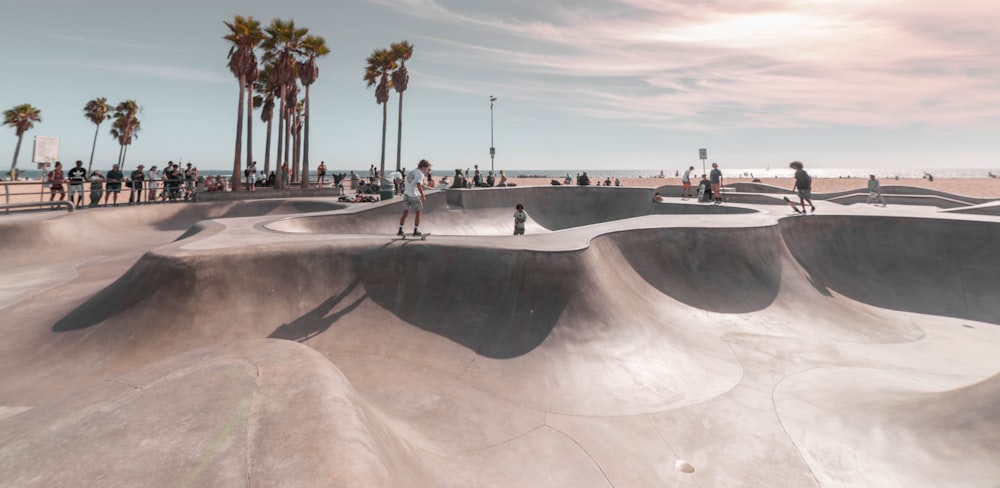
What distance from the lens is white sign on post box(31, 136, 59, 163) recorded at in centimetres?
1614

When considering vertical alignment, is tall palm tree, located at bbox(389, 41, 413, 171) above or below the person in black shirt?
above

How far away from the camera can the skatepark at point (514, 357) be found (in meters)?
2.91

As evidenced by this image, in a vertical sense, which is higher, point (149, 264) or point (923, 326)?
point (149, 264)

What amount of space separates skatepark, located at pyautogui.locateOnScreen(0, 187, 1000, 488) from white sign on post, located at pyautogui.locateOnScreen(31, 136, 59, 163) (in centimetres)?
671

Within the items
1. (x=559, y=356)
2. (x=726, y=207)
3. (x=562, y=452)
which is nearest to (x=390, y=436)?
(x=562, y=452)

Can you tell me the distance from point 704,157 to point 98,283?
22923 millimetres

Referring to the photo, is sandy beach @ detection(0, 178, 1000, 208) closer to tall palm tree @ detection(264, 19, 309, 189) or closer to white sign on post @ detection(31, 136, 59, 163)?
white sign on post @ detection(31, 136, 59, 163)

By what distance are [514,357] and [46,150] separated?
22345 mm

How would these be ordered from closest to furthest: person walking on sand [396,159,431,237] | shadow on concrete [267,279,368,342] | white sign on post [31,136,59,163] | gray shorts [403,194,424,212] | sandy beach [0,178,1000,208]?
shadow on concrete [267,279,368,342] → person walking on sand [396,159,431,237] → gray shorts [403,194,424,212] → white sign on post [31,136,59,163] → sandy beach [0,178,1000,208]

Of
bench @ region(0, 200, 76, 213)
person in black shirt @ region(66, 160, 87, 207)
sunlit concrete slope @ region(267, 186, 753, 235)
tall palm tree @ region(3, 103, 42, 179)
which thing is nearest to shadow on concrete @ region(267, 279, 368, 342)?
sunlit concrete slope @ region(267, 186, 753, 235)

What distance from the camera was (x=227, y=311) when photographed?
698cm

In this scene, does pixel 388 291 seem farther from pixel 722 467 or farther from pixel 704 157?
pixel 704 157

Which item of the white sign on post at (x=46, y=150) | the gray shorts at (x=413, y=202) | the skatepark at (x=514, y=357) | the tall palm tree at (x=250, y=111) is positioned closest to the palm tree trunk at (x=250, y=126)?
the tall palm tree at (x=250, y=111)

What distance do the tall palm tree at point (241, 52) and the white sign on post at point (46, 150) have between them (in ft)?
26.4
